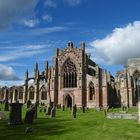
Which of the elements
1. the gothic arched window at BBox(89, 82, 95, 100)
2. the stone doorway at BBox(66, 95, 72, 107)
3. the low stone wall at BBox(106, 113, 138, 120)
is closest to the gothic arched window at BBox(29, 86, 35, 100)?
the stone doorway at BBox(66, 95, 72, 107)

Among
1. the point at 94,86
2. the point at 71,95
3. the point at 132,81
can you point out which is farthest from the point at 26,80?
the point at 132,81

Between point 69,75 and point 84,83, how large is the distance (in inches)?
174

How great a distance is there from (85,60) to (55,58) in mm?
7191

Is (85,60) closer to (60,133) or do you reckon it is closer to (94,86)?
(94,86)

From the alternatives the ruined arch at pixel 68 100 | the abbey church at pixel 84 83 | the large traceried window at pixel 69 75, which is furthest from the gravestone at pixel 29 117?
the large traceried window at pixel 69 75

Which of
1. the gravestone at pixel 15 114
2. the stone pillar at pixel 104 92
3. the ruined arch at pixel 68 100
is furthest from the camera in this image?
the ruined arch at pixel 68 100

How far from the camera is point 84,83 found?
50.7m

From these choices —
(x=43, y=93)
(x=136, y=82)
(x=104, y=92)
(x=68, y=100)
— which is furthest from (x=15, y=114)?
(x=43, y=93)

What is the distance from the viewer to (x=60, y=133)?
1375 centimetres

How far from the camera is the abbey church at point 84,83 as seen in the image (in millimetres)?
49219

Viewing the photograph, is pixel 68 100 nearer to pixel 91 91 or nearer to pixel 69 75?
pixel 69 75

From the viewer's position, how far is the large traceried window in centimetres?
5253

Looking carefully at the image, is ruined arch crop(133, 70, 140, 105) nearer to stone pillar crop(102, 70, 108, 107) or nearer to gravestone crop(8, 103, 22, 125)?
stone pillar crop(102, 70, 108, 107)

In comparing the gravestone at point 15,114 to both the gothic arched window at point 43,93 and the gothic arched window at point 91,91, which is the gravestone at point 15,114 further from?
the gothic arched window at point 43,93
